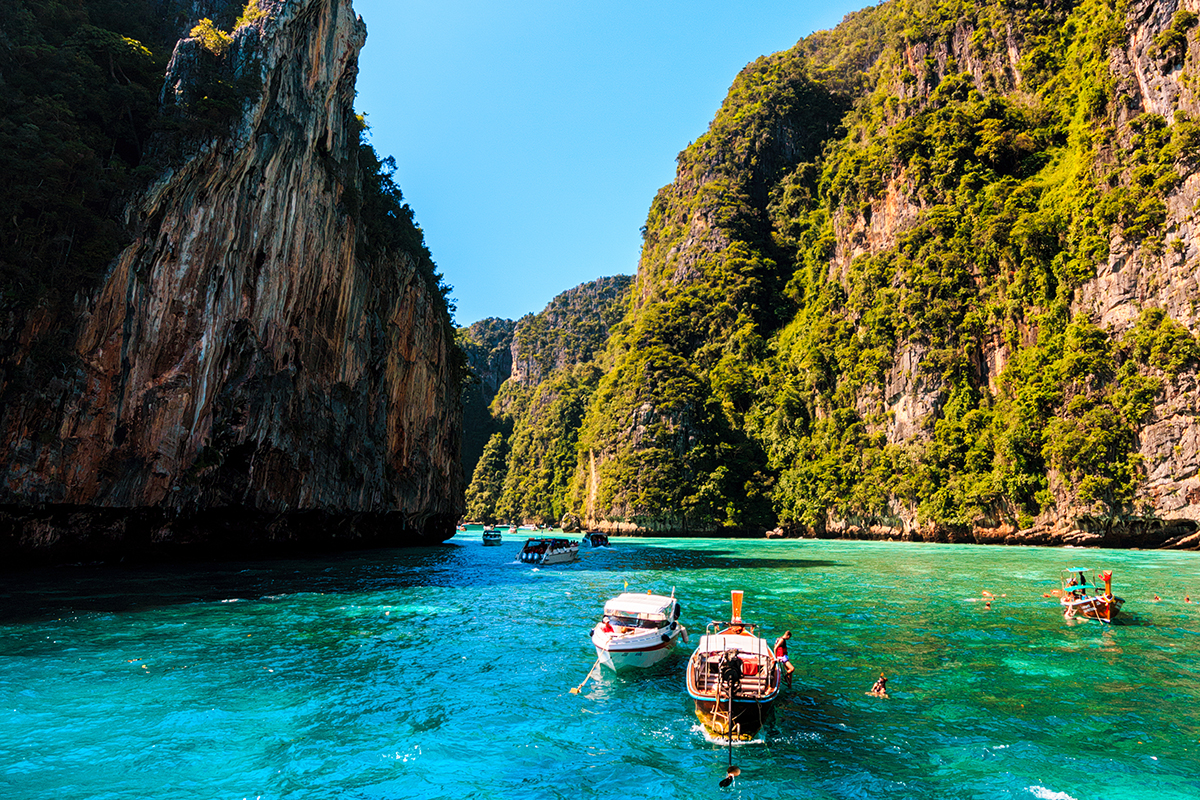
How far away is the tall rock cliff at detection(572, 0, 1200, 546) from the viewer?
58125mm

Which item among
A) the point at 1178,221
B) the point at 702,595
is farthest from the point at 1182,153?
the point at 702,595

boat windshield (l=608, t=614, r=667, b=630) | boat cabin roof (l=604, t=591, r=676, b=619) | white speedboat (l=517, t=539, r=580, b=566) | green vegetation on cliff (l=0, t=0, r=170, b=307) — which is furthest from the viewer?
white speedboat (l=517, t=539, r=580, b=566)

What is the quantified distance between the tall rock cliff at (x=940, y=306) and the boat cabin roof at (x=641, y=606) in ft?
190

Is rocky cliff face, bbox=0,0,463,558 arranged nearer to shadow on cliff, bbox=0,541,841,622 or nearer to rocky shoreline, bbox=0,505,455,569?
rocky shoreline, bbox=0,505,455,569

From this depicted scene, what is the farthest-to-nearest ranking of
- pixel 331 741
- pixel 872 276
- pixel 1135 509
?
pixel 872 276 < pixel 1135 509 < pixel 331 741

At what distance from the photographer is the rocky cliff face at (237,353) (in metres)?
31.0

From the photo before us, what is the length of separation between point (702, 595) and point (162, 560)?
118 ft

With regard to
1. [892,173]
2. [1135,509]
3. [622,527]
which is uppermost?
[892,173]

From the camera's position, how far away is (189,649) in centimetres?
1978

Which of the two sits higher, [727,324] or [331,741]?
[727,324]

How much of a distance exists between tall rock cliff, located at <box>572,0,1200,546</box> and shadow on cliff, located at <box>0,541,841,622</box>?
3241cm

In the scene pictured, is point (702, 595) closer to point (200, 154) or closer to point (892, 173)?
point (200, 154)

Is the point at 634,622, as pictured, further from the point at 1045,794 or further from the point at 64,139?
the point at 64,139

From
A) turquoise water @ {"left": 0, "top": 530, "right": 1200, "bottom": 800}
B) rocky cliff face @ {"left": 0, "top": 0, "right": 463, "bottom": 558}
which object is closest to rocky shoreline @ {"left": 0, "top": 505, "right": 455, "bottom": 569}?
rocky cliff face @ {"left": 0, "top": 0, "right": 463, "bottom": 558}
